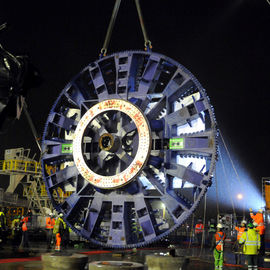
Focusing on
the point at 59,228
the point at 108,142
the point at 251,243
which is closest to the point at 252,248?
the point at 251,243

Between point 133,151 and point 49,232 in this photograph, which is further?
point 49,232

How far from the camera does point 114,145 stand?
1641cm

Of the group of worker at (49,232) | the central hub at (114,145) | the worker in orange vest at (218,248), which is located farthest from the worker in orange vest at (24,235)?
the worker in orange vest at (218,248)

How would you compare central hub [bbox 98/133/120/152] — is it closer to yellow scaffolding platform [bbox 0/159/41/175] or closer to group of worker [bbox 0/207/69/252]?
group of worker [bbox 0/207/69/252]

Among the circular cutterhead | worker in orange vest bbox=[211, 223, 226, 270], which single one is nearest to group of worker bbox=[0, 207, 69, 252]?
the circular cutterhead

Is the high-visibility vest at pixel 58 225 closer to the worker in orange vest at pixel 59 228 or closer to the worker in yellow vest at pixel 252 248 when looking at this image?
the worker in orange vest at pixel 59 228

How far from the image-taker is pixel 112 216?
53.6 feet

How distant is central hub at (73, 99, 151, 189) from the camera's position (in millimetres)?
15836

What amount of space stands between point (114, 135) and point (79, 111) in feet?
10.2

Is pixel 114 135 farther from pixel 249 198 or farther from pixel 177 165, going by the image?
pixel 249 198

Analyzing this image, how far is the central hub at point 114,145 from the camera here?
15836 mm

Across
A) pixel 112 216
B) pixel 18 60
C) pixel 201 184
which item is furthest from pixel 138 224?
pixel 18 60

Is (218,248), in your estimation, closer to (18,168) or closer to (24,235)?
(24,235)

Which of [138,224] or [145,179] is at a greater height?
[145,179]
